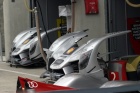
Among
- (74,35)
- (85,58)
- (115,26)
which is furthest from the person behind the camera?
(115,26)

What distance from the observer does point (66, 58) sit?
328 inches

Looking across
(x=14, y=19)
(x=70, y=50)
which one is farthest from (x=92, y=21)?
(x=14, y=19)

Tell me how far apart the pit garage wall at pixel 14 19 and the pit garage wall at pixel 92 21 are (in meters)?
3.32

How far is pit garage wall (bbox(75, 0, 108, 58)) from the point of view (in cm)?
1074

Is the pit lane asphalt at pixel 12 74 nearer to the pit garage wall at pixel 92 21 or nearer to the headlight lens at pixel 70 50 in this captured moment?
the headlight lens at pixel 70 50

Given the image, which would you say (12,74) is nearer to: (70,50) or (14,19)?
(70,50)

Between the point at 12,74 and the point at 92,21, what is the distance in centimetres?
272

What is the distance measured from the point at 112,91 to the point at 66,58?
19.5ft

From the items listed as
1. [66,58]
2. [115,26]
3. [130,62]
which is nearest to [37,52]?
[115,26]

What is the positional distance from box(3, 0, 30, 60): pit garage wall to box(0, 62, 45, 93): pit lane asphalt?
1.01 m

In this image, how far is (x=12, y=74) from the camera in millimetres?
11164

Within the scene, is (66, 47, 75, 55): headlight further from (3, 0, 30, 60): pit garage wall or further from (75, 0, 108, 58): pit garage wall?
(3, 0, 30, 60): pit garage wall

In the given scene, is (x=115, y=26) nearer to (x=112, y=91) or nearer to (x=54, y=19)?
(x=54, y=19)

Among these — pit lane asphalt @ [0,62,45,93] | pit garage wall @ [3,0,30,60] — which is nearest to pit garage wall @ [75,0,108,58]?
pit lane asphalt @ [0,62,45,93]
